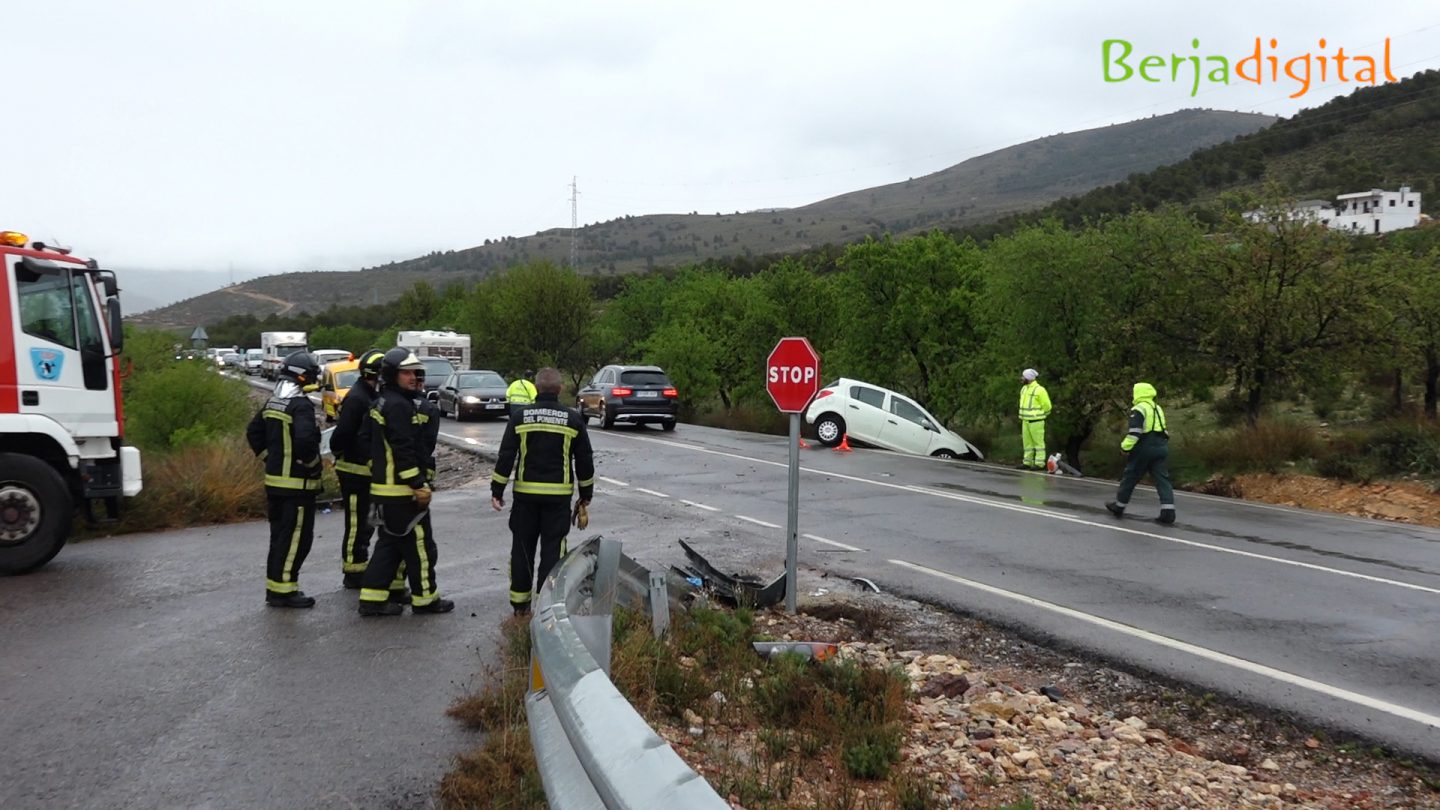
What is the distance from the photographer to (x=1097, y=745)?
5.19m

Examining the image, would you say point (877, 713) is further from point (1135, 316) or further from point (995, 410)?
point (995, 410)

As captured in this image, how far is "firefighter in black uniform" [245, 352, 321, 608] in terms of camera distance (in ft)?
Result: 24.2

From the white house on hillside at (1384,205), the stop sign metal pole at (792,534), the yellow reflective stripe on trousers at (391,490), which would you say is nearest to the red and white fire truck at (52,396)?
the yellow reflective stripe on trousers at (391,490)

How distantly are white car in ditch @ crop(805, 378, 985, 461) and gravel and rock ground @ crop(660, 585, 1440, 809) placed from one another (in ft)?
48.5

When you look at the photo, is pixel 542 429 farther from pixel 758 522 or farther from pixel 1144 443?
pixel 1144 443

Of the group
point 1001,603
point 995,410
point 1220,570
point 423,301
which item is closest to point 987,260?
point 995,410

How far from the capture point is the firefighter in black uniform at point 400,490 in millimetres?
6992

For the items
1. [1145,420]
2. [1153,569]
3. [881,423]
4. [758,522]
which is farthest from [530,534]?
[881,423]

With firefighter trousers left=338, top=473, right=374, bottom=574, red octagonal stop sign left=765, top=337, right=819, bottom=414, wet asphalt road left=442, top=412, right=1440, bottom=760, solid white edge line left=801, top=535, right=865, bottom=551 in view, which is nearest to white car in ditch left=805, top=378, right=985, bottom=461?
wet asphalt road left=442, top=412, right=1440, bottom=760

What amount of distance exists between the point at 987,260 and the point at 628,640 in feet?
65.5

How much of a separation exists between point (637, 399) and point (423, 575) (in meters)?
19.5

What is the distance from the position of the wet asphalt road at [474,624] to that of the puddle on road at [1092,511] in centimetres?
7

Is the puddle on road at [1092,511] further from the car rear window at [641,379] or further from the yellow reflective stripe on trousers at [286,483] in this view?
the car rear window at [641,379]

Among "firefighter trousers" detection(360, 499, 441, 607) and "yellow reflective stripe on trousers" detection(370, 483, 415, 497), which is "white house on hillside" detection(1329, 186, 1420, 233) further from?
"yellow reflective stripe on trousers" detection(370, 483, 415, 497)
